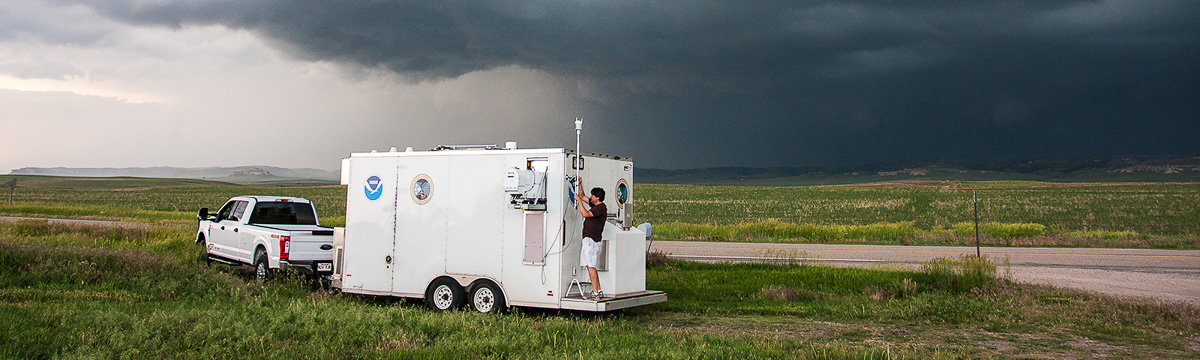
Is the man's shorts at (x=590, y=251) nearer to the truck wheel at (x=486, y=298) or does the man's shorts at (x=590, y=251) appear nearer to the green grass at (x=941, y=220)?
the truck wheel at (x=486, y=298)

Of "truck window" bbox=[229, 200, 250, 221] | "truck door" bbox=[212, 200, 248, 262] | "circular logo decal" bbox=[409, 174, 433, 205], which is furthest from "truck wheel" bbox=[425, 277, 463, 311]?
"truck window" bbox=[229, 200, 250, 221]

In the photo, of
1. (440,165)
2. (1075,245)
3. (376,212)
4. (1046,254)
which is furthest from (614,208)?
(1075,245)

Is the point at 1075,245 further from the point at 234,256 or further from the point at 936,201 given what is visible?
the point at 936,201

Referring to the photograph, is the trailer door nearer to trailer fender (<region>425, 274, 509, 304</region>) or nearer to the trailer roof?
the trailer roof

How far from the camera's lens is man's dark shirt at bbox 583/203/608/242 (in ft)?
35.0

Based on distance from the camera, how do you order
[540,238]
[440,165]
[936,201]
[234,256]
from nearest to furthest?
[540,238], [440,165], [234,256], [936,201]

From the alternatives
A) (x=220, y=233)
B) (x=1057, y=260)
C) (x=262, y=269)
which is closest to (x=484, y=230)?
(x=262, y=269)

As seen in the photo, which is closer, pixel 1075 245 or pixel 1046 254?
pixel 1046 254

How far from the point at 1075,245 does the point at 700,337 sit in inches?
929

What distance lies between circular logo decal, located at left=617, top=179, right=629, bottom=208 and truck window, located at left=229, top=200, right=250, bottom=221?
8066 mm

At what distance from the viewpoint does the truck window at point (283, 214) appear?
615 inches

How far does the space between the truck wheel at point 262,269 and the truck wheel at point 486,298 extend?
474cm

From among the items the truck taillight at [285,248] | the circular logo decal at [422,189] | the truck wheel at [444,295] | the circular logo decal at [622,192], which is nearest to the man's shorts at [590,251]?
the circular logo decal at [622,192]

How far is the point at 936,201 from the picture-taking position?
6359 cm
